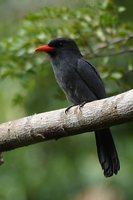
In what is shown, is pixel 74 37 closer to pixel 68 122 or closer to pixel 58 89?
pixel 58 89

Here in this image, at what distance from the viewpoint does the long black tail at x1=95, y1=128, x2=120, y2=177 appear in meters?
4.83

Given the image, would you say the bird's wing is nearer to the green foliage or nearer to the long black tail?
the green foliage

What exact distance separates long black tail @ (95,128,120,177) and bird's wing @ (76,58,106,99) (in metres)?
0.36

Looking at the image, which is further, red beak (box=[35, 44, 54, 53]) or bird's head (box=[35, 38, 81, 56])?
bird's head (box=[35, 38, 81, 56])

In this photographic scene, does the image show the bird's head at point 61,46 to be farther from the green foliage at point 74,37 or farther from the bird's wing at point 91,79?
the bird's wing at point 91,79

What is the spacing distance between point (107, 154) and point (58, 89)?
51.9 inches

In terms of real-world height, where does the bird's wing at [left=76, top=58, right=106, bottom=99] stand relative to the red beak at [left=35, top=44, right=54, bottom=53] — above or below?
below

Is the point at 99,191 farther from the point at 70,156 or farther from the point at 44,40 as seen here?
the point at 44,40

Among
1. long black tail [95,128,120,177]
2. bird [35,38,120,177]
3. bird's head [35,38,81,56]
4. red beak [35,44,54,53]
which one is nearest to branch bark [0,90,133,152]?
long black tail [95,128,120,177]

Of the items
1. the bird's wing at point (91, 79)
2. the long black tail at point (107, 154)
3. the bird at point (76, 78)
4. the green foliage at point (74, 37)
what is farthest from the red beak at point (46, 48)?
the long black tail at point (107, 154)

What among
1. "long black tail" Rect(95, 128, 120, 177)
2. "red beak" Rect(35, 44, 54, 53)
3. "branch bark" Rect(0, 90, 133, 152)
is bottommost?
"long black tail" Rect(95, 128, 120, 177)

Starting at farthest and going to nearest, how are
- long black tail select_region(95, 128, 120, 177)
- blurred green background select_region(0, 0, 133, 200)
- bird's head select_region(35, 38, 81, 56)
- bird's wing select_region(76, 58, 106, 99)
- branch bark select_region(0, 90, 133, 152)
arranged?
blurred green background select_region(0, 0, 133, 200) < bird's head select_region(35, 38, 81, 56) < bird's wing select_region(76, 58, 106, 99) < long black tail select_region(95, 128, 120, 177) < branch bark select_region(0, 90, 133, 152)

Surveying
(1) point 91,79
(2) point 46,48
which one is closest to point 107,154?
(1) point 91,79

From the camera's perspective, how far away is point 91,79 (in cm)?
529
